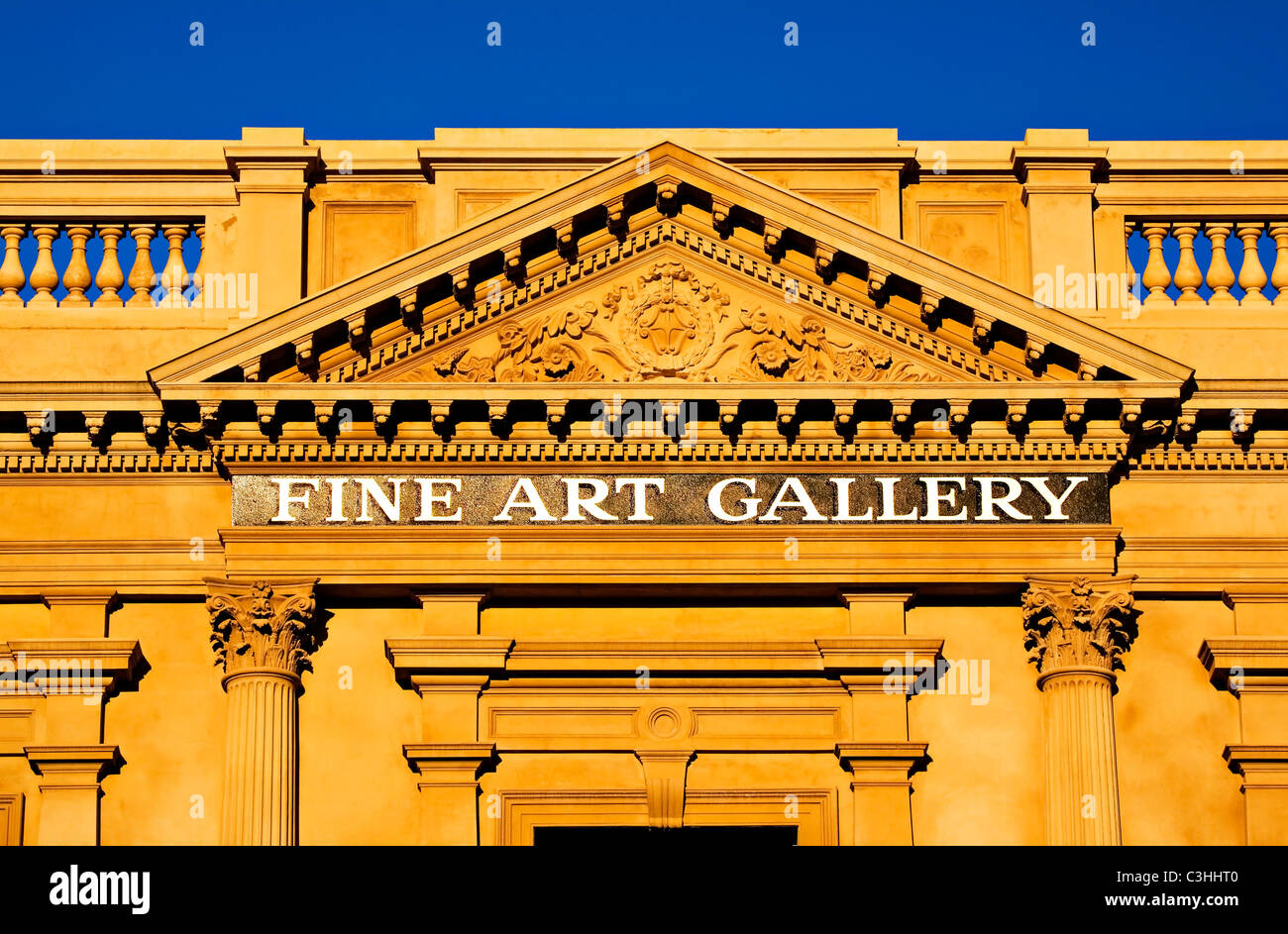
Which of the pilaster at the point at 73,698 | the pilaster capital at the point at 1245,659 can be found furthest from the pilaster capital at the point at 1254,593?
the pilaster at the point at 73,698

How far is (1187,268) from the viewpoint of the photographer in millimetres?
38062

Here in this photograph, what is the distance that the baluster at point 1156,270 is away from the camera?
37.9m

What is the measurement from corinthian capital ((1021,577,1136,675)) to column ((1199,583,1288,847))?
124 cm

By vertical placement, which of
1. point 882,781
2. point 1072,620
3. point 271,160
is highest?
point 271,160

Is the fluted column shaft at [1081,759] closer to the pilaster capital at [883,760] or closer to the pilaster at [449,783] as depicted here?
the pilaster capital at [883,760]

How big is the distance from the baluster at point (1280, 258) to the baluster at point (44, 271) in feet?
46.9

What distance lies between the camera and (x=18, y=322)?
37.3 metres

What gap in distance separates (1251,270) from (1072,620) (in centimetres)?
527

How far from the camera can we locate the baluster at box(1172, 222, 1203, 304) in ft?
124

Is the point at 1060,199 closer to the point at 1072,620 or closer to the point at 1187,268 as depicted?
the point at 1187,268

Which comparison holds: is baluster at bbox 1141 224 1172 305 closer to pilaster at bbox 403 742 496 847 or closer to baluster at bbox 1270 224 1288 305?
baluster at bbox 1270 224 1288 305

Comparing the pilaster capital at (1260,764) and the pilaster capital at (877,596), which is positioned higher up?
the pilaster capital at (877,596)

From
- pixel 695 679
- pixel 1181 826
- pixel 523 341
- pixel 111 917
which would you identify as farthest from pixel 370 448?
pixel 1181 826

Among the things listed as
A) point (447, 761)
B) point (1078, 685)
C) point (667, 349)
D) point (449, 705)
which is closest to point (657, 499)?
point (667, 349)
